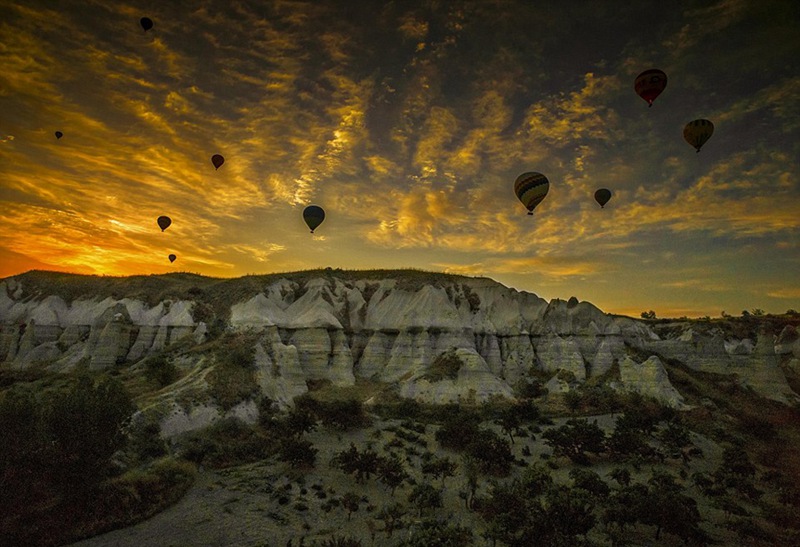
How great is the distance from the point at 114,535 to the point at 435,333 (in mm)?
41862

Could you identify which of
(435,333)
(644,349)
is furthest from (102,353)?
(644,349)

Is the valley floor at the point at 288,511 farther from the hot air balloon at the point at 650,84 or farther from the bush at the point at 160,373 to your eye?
the hot air balloon at the point at 650,84

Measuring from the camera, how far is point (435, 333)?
56.3 meters

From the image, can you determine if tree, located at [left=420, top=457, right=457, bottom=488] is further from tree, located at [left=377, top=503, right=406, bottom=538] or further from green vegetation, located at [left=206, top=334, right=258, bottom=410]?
green vegetation, located at [left=206, top=334, right=258, bottom=410]

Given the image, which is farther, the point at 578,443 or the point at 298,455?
the point at 578,443

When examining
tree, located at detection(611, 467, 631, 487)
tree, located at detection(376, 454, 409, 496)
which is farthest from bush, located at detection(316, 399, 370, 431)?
tree, located at detection(611, 467, 631, 487)

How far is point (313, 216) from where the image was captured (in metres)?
51.3

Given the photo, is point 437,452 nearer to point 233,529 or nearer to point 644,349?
point 233,529

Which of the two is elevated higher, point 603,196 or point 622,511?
point 603,196

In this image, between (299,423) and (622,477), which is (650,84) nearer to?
(622,477)

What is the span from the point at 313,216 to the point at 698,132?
4200 cm

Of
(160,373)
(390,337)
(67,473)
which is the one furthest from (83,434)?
(390,337)

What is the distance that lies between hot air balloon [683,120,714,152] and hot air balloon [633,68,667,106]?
4073 millimetres

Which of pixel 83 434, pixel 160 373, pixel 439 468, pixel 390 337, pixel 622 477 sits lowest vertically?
pixel 439 468
